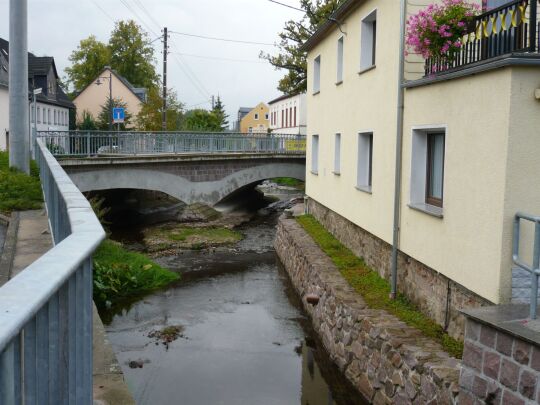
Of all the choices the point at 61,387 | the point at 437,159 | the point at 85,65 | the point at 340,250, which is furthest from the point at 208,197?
the point at 85,65

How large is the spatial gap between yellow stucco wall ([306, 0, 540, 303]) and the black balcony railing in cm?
43

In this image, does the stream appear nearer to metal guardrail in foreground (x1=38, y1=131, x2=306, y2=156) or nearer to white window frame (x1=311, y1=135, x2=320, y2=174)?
white window frame (x1=311, y1=135, x2=320, y2=174)

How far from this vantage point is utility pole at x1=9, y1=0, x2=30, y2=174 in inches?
433

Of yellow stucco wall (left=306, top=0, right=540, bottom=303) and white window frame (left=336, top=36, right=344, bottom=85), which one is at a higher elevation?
white window frame (left=336, top=36, right=344, bottom=85)

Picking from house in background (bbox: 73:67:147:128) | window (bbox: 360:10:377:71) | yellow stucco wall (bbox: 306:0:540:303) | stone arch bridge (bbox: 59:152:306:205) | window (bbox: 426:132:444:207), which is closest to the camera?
yellow stucco wall (bbox: 306:0:540:303)

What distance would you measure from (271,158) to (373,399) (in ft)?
71.3

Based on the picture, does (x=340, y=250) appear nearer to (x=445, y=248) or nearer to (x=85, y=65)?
(x=445, y=248)

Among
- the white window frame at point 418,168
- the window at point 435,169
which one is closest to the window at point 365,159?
the white window frame at point 418,168

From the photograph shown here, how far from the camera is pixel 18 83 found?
11.3 m

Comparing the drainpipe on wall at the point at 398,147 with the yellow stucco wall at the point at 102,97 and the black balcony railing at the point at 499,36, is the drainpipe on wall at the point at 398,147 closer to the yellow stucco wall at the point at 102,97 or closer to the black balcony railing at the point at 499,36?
the black balcony railing at the point at 499,36

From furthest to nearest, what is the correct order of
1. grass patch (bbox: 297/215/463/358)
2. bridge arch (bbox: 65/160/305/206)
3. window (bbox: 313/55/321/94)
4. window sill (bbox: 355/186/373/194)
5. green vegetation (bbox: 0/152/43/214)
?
bridge arch (bbox: 65/160/305/206) → window (bbox: 313/55/321/94) → window sill (bbox: 355/186/373/194) → green vegetation (bbox: 0/152/43/214) → grass patch (bbox: 297/215/463/358)

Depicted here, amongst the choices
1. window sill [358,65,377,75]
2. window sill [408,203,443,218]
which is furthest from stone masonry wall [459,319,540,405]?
window sill [358,65,377,75]

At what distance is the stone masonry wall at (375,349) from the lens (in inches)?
276

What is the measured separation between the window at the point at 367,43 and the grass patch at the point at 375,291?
4.35 meters
